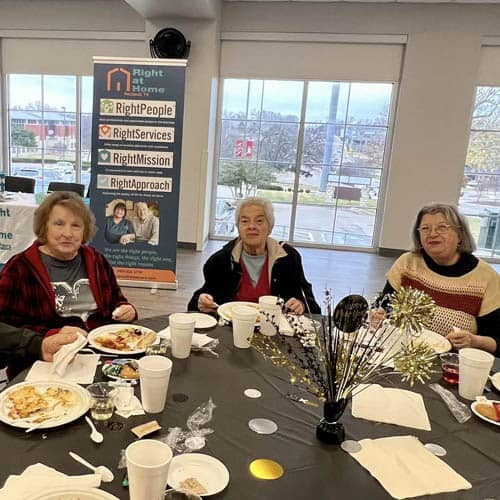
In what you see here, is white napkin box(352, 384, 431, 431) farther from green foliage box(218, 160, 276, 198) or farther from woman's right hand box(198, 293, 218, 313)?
green foliage box(218, 160, 276, 198)

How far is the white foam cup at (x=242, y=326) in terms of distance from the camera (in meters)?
1.61

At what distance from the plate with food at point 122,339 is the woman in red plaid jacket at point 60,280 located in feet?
0.51

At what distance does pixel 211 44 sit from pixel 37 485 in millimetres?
6021

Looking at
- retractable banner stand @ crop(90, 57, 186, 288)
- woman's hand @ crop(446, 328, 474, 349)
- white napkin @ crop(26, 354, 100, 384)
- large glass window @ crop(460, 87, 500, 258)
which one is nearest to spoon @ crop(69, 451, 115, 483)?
white napkin @ crop(26, 354, 100, 384)

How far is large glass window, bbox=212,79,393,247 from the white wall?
40 centimetres

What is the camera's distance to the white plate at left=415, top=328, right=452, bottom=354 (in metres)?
1.69

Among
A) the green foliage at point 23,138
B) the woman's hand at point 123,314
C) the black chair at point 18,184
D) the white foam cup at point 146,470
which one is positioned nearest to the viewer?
the white foam cup at point 146,470

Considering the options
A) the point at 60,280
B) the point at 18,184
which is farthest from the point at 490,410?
the point at 18,184

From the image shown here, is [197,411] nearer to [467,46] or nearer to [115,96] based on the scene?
[115,96]

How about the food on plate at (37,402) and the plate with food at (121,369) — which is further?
the plate with food at (121,369)

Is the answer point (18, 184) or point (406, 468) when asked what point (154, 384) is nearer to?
point (406, 468)

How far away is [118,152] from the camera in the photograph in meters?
4.51

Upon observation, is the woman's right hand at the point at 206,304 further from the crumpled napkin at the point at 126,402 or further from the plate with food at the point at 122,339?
the crumpled napkin at the point at 126,402

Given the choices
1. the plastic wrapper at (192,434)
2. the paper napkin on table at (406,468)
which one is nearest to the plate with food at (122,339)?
the plastic wrapper at (192,434)
